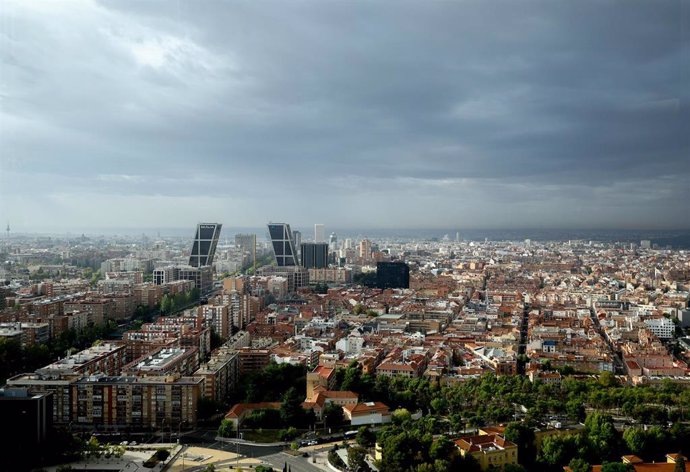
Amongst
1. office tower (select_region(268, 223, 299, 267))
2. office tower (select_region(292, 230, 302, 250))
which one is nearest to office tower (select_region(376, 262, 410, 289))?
office tower (select_region(268, 223, 299, 267))

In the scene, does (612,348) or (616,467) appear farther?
(612,348)

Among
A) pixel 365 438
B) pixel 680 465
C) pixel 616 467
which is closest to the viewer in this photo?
pixel 616 467


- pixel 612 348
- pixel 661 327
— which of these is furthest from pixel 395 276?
pixel 612 348

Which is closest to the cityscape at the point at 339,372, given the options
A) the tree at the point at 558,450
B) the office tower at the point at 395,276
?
the tree at the point at 558,450

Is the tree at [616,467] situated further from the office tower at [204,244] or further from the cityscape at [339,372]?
the office tower at [204,244]

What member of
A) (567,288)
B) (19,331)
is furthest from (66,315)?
(567,288)

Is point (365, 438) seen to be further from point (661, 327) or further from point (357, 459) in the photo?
point (661, 327)
